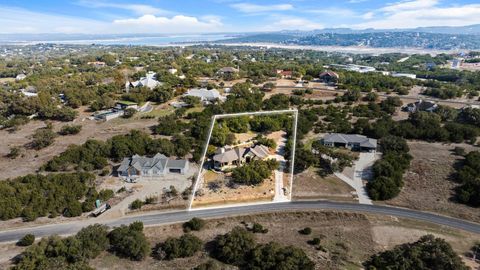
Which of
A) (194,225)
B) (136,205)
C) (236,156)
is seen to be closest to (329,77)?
(236,156)

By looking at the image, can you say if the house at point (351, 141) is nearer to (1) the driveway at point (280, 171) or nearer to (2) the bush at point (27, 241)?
(1) the driveway at point (280, 171)

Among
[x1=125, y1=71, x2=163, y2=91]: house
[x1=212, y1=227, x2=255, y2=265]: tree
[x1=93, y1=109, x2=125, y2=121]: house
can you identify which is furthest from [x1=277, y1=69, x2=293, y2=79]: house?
[x1=212, y1=227, x2=255, y2=265]: tree

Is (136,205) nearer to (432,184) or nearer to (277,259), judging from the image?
(277,259)

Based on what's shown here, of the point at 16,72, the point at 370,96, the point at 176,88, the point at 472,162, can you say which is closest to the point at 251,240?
the point at 472,162

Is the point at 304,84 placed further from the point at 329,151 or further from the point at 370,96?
the point at 329,151

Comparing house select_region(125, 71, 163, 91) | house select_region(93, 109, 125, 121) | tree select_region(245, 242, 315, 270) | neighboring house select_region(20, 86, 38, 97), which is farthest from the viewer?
house select_region(125, 71, 163, 91)

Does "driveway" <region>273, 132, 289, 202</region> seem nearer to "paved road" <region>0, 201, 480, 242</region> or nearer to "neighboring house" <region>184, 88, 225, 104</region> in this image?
"paved road" <region>0, 201, 480, 242</region>

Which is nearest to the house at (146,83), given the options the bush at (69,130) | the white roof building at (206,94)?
the white roof building at (206,94)
